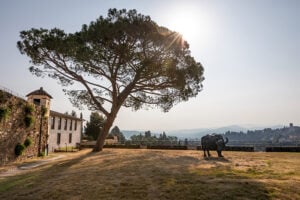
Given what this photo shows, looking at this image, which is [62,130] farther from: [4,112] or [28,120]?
[4,112]

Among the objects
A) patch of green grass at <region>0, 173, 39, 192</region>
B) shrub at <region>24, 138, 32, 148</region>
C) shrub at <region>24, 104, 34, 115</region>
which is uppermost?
shrub at <region>24, 104, 34, 115</region>

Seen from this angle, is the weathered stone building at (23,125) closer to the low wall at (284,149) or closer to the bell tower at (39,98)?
the bell tower at (39,98)

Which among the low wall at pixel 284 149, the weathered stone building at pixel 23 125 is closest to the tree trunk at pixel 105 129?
the weathered stone building at pixel 23 125

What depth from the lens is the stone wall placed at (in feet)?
54.8

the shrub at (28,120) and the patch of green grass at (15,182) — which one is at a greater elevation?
the shrub at (28,120)

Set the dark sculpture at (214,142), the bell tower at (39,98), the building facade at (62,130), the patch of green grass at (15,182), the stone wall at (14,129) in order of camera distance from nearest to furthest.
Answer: the patch of green grass at (15,182) → the stone wall at (14,129) → the dark sculpture at (214,142) → the bell tower at (39,98) → the building facade at (62,130)

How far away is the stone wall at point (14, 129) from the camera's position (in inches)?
658

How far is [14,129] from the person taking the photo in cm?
1828

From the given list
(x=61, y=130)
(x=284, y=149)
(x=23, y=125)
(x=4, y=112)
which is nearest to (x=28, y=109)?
(x=23, y=125)

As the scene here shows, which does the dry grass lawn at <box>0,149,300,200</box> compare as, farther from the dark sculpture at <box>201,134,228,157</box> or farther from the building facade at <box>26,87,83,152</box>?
the building facade at <box>26,87,83,152</box>

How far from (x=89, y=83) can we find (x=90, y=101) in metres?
2.82

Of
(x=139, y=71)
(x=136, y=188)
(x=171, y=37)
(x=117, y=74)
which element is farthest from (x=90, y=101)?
(x=136, y=188)

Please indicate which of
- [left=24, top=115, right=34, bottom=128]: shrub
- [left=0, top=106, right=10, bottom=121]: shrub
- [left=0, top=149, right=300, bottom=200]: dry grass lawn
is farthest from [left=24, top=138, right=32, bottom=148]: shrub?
[left=0, top=149, right=300, bottom=200]: dry grass lawn

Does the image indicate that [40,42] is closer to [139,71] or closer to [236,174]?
[139,71]
